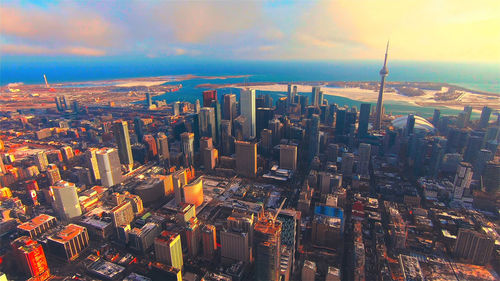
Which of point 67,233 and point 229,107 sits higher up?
point 229,107

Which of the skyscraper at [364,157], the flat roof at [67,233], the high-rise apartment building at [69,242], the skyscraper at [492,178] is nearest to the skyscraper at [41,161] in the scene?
the flat roof at [67,233]

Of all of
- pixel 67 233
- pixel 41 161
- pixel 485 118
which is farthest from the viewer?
pixel 485 118

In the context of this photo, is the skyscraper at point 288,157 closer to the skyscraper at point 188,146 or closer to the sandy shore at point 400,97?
the skyscraper at point 188,146

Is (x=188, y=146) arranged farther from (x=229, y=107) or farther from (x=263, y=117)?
(x=263, y=117)

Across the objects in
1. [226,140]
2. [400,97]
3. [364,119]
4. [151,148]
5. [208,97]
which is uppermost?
[208,97]

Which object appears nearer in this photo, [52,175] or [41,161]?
[52,175]

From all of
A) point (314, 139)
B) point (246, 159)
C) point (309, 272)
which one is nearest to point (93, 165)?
point (246, 159)

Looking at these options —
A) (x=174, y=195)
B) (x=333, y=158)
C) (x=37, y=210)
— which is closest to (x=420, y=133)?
(x=333, y=158)
